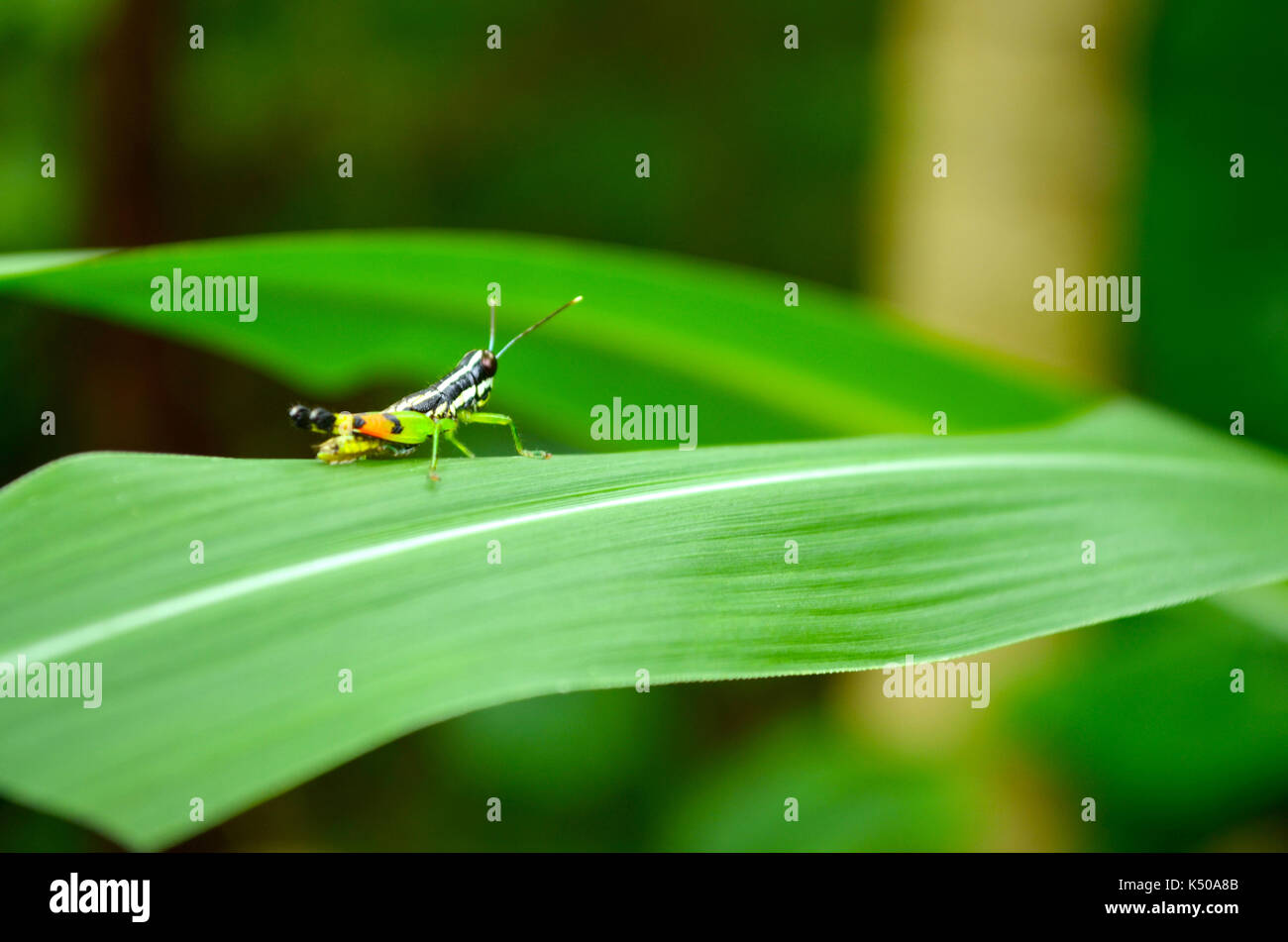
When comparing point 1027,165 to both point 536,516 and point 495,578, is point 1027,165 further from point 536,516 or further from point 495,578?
point 495,578

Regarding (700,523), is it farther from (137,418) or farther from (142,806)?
(137,418)

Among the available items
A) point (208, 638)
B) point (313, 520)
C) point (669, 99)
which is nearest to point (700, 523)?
point (313, 520)
